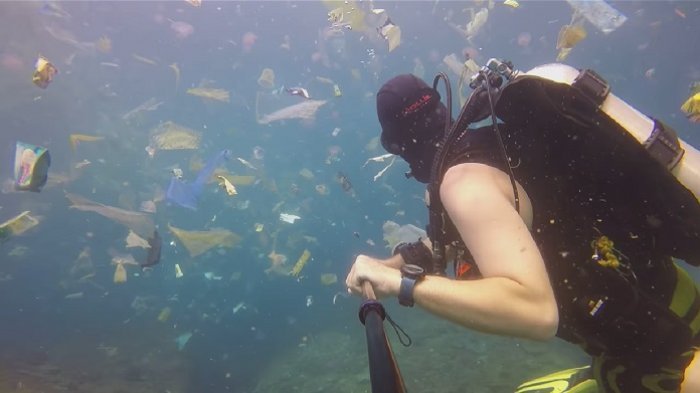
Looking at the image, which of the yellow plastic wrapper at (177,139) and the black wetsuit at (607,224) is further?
the yellow plastic wrapper at (177,139)

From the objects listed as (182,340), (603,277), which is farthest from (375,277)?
(182,340)

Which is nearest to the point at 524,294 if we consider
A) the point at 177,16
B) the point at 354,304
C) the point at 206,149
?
the point at 354,304

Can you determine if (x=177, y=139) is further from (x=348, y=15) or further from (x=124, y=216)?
(x=348, y=15)

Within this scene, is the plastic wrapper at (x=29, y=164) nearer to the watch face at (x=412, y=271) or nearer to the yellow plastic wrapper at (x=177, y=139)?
the watch face at (x=412, y=271)

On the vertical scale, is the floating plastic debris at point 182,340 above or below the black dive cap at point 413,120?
below

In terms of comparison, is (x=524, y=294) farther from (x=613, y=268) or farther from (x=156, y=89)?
(x=156, y=89)

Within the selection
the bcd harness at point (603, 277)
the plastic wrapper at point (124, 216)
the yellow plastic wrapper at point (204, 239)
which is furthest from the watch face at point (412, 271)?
the yellow plastic wrapper at point (204, 239)

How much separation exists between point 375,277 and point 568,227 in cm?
111

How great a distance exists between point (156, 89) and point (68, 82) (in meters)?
14.2

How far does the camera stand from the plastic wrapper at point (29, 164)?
517 cm

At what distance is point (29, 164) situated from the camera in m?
5.18

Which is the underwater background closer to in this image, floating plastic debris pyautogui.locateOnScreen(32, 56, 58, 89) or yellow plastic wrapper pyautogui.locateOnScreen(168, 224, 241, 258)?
yellow plastic wrapper pyautogui.locateOnScreen(168, 224, 241, 258)

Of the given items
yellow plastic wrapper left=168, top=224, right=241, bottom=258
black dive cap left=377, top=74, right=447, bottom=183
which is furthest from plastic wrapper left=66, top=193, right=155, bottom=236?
black dive cap left=377, top=74, right=447, bottom=183

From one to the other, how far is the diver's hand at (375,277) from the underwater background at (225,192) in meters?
6.89
